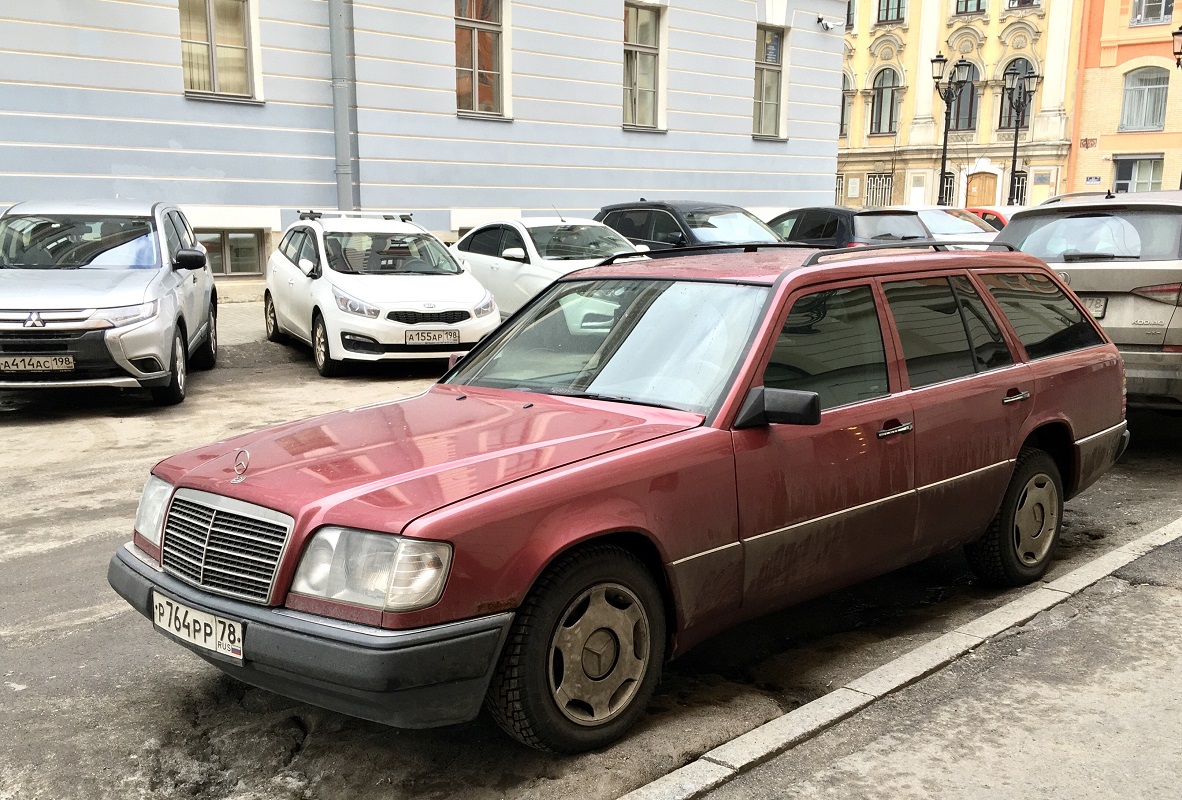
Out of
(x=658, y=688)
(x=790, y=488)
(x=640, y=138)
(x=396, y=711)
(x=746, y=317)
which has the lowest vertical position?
(x=658, y=688)

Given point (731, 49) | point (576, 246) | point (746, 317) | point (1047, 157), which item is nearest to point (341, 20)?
point (576, 246)

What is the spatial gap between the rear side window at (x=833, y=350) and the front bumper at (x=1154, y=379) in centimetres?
349

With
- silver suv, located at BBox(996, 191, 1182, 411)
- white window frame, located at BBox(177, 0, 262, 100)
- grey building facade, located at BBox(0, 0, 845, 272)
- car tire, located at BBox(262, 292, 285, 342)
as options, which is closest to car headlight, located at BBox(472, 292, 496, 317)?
car tire, located at BBox(262, 292, 285, 342)

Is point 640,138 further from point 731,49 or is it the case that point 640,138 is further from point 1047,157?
point 1047,157

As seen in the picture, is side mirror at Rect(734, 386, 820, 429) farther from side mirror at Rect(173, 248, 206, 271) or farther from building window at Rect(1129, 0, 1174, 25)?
building window at Rect(1129, 0, 1174, 25)

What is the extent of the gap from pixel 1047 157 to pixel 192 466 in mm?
→ 50910

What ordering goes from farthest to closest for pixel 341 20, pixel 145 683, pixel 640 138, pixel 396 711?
1. pixel 640 138
2. pixel 341 20
3. pixel 145 683
4. pixel 396 711

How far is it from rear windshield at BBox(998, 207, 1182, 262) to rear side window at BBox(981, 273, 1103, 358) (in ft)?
7.32

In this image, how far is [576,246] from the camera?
43.9ft

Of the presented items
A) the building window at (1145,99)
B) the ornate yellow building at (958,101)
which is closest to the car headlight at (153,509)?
the ornate yellow building at (958,101)

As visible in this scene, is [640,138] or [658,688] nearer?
[658,688]

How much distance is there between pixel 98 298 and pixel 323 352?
2671mm

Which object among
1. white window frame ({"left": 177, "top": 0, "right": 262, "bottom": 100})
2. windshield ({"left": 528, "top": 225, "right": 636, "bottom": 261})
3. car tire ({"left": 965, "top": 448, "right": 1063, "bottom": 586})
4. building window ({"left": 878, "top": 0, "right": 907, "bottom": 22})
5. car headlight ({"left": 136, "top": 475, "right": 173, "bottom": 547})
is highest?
building window ({"left": 878, "top": 0, "right": 907, "bottom": 22})

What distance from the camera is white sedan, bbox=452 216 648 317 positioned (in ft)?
42.5
